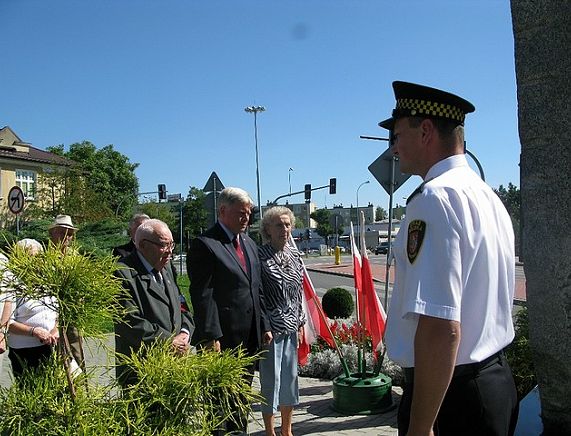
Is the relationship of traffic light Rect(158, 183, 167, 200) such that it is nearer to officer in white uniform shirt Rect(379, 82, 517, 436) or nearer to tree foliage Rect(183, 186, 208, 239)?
tree foliage Rect(183, 186, 208, 239)

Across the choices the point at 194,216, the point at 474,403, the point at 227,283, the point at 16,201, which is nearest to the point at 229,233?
the point at 227,283

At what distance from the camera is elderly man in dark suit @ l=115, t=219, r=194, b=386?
3.28 m

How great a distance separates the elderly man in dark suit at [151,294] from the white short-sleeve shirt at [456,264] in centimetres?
166

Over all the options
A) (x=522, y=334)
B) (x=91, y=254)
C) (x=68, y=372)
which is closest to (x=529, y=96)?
(x=522, y=334)

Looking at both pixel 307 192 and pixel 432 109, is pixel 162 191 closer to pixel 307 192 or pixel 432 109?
pixel 307 192

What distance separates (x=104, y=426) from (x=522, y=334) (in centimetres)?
388

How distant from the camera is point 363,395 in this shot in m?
5.72

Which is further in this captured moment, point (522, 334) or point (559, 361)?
point (522, 334)

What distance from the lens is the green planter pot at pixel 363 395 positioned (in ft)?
18.8

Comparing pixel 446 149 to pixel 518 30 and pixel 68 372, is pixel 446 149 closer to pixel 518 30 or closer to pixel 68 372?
pixel 68 372

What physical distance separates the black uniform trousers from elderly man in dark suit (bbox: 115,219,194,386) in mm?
1716

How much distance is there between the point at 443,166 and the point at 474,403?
0.81m

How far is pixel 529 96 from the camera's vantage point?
3.59 metres

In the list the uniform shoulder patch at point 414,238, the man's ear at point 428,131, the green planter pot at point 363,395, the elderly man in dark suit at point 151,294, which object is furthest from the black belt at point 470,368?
the green planter pot at point 363,395
